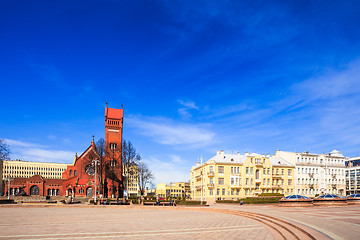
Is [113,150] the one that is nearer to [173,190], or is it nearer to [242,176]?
[242,176]

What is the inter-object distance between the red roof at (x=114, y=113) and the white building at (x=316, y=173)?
48227mm

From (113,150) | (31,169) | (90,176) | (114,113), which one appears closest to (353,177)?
(113,150)

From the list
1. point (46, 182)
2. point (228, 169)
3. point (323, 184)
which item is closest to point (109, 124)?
point (46, 182)

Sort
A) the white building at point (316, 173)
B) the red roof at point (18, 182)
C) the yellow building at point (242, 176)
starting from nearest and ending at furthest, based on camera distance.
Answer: the yellow building at point (242, 176), the white building at point (316, 173), the red roof at point (18, 182)

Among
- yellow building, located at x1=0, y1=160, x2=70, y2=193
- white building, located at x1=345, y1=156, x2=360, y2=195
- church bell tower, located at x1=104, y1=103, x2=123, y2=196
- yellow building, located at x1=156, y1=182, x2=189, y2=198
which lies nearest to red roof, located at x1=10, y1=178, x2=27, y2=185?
church bell tower, located at x1=104, y1=103, x2=123, y2=196

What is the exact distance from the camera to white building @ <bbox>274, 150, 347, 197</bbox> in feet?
257

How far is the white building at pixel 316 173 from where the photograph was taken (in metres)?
78.4

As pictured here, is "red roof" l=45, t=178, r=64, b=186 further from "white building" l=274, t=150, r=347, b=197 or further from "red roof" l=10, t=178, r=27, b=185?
"white building" l=274, t=150, r=347, b=197

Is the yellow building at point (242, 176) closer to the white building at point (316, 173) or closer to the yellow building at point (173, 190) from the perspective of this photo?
the white building at point (316, 173)

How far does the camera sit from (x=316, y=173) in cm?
8131

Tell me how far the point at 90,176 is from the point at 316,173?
206 feet

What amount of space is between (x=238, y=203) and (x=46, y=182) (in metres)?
58.3

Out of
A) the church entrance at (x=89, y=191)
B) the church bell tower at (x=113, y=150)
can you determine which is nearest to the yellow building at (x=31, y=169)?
the church bell tower at (x=113, y=150)

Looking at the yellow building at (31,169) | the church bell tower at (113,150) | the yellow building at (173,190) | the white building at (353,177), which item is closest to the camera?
the church bell tower at (113,150)
